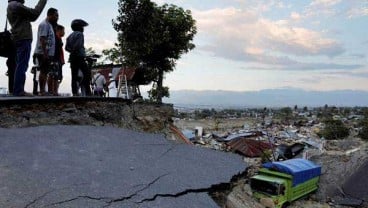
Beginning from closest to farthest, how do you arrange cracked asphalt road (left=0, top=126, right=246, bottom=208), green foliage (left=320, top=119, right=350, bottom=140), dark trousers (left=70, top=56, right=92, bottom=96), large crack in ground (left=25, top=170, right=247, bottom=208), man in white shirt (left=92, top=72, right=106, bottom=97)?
large crack in ground (left=25, top=170, right=247, bottom=208) → cracked asphalt road (left=0, top=126, right=246, bottom=208) → dark trousers (left=70, top=56, right=92, bottom=96) → man in white shirt (left=92, top=72, right=106, bottom=97) → green foliage (left=320, top=119, right=350, bottom=140)

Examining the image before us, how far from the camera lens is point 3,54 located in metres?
6.59

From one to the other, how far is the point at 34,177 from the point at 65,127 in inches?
69.0

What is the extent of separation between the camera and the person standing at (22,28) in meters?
5.80

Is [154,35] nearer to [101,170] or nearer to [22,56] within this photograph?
[22,56]

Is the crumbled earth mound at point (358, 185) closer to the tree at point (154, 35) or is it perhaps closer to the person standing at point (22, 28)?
the person standing at point (22, 28)

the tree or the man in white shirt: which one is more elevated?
the tree

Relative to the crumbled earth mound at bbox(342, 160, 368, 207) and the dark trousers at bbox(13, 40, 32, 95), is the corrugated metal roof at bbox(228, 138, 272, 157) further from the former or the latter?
the dark trousers at bbox(13, 40, 32, 95)

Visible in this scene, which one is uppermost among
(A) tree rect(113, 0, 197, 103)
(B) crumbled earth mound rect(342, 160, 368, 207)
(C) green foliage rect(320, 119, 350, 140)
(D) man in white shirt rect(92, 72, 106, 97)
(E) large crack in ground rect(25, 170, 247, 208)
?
(A) tree rect(113, 0, 197, 103)

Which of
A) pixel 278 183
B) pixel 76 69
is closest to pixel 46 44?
pixel 76 69

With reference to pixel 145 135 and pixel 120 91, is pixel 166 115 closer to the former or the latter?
pixel 145 135

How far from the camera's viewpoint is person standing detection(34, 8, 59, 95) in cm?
650

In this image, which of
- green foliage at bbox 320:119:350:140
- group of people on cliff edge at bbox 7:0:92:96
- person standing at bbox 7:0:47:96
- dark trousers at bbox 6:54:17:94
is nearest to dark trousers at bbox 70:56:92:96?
group of people on cliff edge at bbox 7:0:92:96

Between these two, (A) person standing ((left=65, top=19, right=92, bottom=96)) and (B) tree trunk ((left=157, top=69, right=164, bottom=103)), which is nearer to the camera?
(A) person standing ((left=65, top=19, right=92, bottom=96))

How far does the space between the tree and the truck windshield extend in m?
13.0
